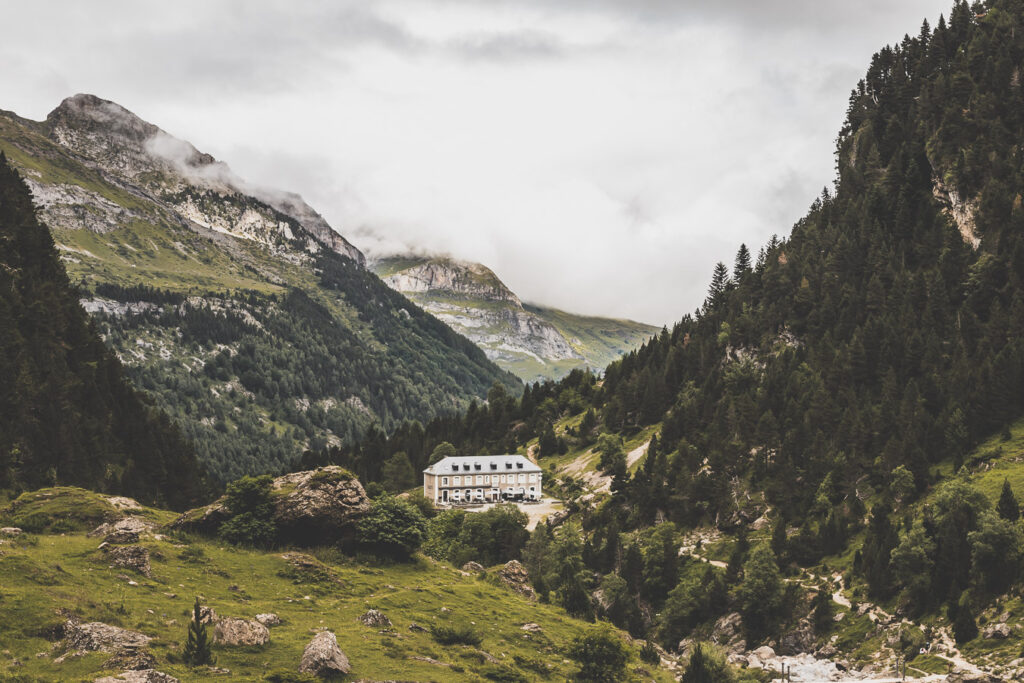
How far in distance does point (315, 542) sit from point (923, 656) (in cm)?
6079

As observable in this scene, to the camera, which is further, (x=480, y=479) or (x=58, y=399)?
(x=480, y=479)

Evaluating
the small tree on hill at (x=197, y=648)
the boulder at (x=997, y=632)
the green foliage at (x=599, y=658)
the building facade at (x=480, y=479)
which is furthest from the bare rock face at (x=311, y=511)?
the building facade at (x=480, y=479)

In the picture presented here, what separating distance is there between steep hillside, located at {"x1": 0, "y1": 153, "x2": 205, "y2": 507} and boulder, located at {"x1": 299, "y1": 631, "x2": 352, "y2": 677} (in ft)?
171

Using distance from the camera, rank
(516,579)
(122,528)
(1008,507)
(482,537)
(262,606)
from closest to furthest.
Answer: (262,606) < (122,528) < (516,579) < (1008,507) < (482,537)

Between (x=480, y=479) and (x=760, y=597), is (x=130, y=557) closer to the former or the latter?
(x=760, y=597)

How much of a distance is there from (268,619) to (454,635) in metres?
10.8

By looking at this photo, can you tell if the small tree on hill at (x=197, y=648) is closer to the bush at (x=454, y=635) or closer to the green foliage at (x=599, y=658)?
the bush at (x=454, y=635)

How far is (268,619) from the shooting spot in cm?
3662

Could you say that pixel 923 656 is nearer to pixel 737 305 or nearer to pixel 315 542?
pixel 315 542

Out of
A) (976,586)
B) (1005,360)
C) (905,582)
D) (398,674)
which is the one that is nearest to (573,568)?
(905,582)

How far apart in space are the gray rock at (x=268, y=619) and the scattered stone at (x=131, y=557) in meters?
7.32

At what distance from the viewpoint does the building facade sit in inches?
7037

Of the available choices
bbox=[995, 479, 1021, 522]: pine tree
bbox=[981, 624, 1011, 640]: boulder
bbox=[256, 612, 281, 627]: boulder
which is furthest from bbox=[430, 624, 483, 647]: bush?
bbox=[995, 479, 1021, 522]: pine tree

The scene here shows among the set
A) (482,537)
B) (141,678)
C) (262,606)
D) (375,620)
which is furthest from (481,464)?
(141,678)
